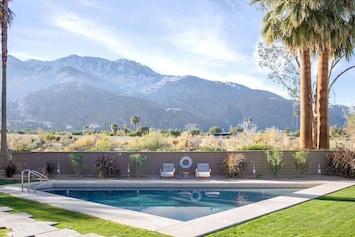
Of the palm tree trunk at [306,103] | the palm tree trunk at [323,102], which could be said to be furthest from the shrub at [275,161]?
the palm tree trunk at [323,102]

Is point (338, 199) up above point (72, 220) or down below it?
above

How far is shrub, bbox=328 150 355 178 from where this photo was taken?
13.8m

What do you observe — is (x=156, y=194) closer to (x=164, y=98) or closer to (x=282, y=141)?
(x=282, y=141)

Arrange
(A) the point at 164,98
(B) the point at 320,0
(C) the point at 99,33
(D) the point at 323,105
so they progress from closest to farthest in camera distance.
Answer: (B) the point at 320,0 → (D) the point at 323,105 → (C) the point at 99,33 → (A) the point at 164,98

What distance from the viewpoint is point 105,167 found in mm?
14391

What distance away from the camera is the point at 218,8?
2103 cm

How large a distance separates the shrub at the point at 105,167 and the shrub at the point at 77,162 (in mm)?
491

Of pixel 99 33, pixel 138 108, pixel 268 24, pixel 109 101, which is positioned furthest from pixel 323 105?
pixel 109 101

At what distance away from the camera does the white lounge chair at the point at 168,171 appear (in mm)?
14180

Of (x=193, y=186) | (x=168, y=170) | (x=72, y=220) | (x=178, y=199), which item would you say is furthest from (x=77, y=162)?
(x=72, y=220)

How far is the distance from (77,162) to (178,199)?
198 inches

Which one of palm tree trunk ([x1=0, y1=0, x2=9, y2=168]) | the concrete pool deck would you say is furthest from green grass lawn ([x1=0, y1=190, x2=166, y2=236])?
palm tree trunk ([x1=0, y1=0, x2=9, y2=168])

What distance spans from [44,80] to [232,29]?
5151 inches

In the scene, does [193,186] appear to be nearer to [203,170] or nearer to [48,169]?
[203,170]
